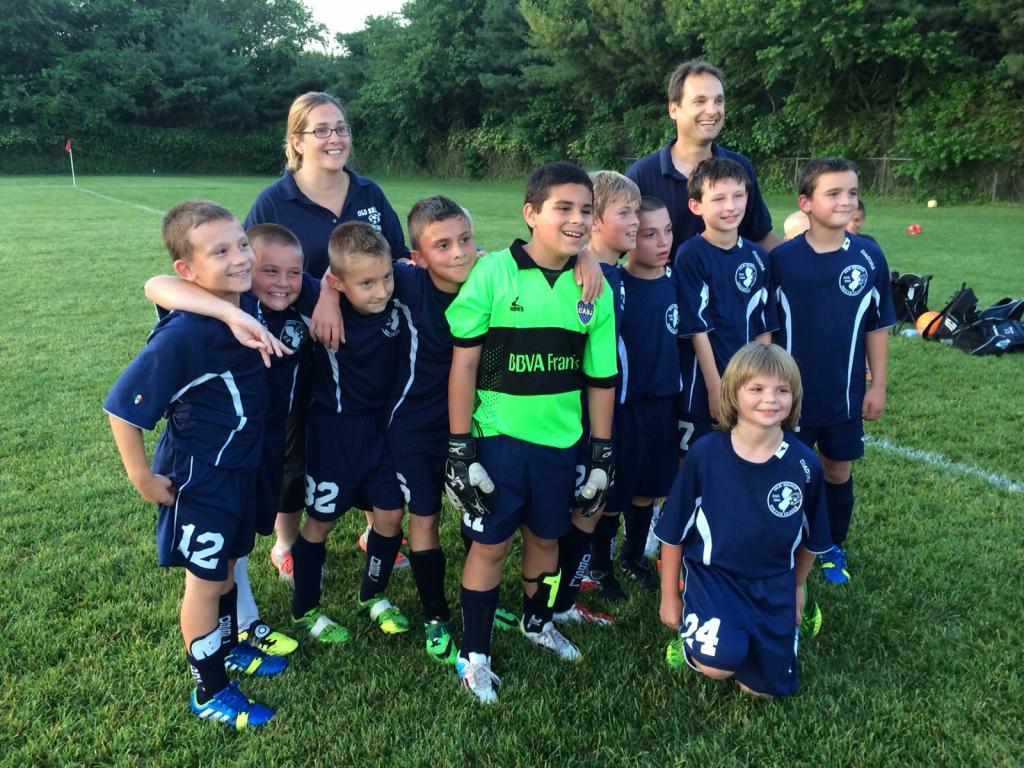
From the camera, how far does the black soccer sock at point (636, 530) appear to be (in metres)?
3.50

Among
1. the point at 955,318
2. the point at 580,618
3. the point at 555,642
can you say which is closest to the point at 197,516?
the point at 555,642

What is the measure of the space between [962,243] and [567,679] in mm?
14716

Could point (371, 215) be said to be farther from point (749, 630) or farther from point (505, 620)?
point (749, 630)

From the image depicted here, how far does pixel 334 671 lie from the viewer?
110 inches

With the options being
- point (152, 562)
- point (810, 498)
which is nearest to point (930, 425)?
point (810, 498)

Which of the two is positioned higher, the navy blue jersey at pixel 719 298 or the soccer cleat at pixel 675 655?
the navy blue jersey at pixel 719 298

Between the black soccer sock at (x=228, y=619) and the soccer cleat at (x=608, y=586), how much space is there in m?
1.55

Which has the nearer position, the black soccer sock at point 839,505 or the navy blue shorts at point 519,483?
the navy blue shorts at point 519,483

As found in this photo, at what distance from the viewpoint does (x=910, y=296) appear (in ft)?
25.9

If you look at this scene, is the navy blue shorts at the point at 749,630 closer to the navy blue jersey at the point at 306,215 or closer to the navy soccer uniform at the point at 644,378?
the navy soccer uniform at the point at 644,378

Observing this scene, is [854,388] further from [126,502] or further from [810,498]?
[126,502]

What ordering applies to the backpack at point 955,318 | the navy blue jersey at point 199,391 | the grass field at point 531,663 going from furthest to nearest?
1. the backpack at point 955,318
2. the grass field at point 531,663
3. the navy blue jersey at point 199,391

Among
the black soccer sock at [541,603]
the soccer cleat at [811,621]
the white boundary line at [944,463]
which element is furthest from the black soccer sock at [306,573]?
the white boundary line at [944,463]

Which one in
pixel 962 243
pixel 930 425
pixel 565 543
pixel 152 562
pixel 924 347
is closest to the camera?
pixel 565 543
